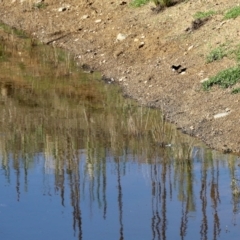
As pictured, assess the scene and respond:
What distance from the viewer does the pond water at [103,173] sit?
711cm

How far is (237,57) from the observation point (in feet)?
37.8

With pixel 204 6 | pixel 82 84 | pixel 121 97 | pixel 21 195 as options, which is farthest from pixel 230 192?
pixel 204 6

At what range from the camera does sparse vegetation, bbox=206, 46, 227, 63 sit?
11.9 meters

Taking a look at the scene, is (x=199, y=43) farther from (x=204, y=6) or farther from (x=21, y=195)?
(x=21, y=195)

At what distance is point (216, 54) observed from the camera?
11930mm

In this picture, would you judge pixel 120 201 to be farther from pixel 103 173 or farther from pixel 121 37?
pixel 121 37

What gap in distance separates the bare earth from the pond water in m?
0.30

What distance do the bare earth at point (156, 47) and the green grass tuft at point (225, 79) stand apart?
14 centimetres

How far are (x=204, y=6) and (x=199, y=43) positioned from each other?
1.64m

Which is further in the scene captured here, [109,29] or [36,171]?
[109,29]

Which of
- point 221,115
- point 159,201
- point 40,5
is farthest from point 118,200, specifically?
point 40,5

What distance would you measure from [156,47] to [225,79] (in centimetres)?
250

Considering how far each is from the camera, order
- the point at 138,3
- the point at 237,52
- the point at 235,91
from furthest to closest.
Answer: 1. the point at 138,3
2. the point at 237,52
3. the point at 235,91

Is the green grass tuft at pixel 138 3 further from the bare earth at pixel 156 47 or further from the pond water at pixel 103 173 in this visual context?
the pond water at pixel 103 173
